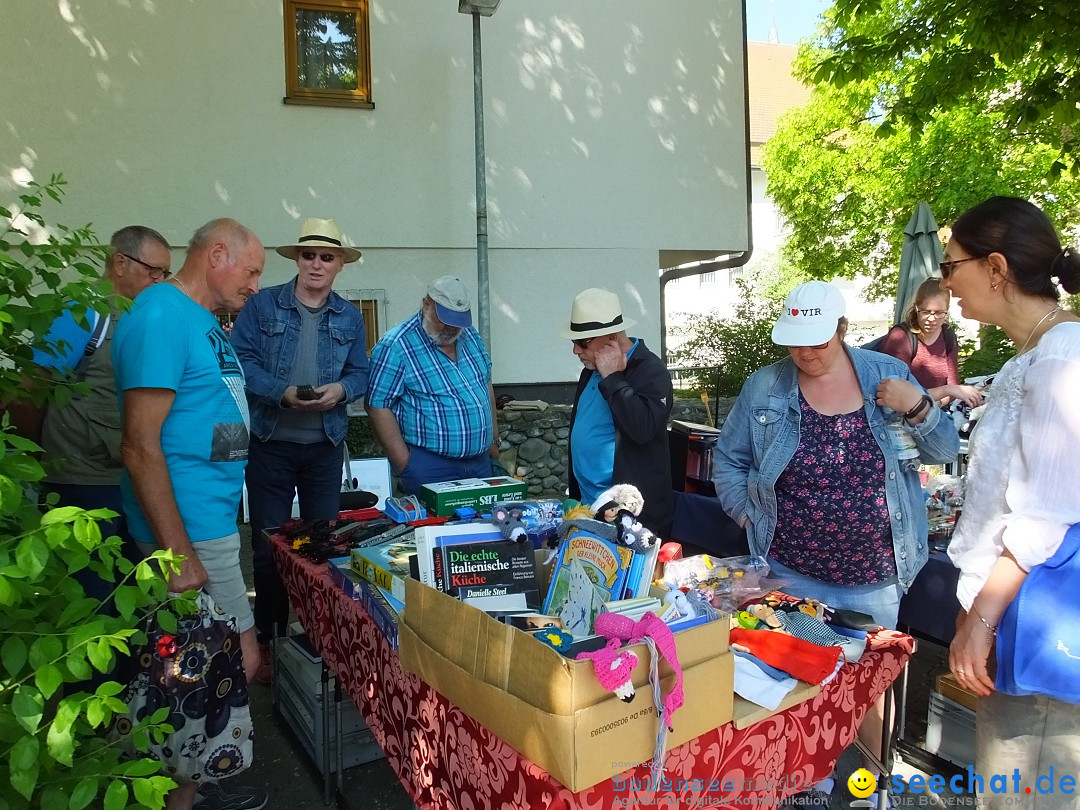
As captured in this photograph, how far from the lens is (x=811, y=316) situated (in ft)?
7.23

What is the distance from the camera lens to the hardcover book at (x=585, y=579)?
1.71m

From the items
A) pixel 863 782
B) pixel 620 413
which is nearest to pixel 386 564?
pixel 620 413

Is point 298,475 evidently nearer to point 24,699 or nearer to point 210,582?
point 210,582

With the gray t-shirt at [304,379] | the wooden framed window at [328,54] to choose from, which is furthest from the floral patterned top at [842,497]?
the wooden framed window at [328,54]

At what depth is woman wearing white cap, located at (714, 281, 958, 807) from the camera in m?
2.22

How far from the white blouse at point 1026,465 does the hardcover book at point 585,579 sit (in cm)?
75

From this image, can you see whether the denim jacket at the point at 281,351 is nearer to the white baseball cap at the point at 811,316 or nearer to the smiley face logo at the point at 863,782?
the white baseball cap at the point at 811,316

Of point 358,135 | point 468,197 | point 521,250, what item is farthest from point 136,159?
point 521,250

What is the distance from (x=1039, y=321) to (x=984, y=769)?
0.99 meters

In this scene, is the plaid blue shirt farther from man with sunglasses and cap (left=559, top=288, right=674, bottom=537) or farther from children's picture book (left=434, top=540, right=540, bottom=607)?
children's picture book (left=434, top=540, right=540, bottom=607)

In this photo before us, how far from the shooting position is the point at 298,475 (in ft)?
11.9

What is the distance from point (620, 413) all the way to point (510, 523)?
2.28ft

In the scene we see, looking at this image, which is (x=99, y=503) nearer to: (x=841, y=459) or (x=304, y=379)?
(x=304, y=379)

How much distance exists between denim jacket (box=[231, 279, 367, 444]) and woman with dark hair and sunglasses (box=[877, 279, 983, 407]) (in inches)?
122
